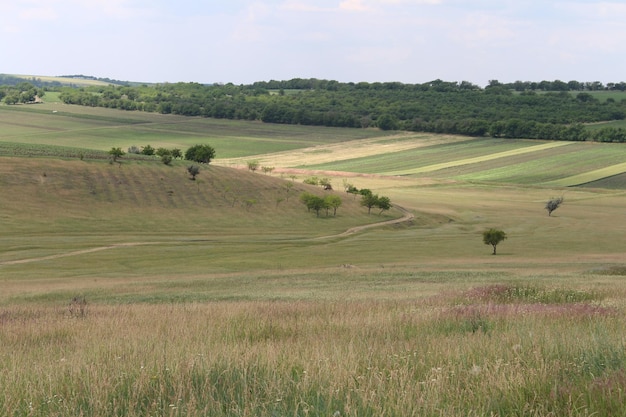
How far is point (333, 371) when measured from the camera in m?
7.44

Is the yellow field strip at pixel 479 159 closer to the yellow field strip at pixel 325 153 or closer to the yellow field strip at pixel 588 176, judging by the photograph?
the yellow field strip at pixel 325 153

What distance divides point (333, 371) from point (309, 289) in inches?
905

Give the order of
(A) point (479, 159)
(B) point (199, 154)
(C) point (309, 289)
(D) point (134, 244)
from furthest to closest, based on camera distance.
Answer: (A) point (479, 159) < (B) point (199, 154) < (D) point (134, 244) < (C) point (309, 289)

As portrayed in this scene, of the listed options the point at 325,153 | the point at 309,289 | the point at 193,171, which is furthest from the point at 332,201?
the point at 325,153

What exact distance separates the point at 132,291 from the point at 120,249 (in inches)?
1657

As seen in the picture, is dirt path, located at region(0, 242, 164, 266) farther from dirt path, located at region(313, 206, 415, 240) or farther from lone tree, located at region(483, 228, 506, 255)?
lone tree, located at region(483, 228, 506, 255)

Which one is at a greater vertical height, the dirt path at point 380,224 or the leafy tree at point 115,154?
the leafy tree at point 115,154

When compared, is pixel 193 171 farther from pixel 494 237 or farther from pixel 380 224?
pixel 494 237

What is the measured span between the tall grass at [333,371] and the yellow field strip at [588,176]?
13842 cm

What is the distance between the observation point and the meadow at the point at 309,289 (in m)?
6.89

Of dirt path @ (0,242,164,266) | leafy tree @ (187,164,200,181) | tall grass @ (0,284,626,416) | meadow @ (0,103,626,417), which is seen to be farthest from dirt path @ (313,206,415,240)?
tall grass @ (0,284,626,416)

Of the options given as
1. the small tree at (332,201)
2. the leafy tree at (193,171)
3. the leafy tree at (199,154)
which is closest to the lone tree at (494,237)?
the small tree at (332,201)

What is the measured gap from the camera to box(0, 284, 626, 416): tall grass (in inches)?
253

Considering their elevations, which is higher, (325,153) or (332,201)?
(325,153)
